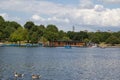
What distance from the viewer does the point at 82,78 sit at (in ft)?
205

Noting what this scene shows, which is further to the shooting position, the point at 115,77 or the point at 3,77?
the point at 115,77

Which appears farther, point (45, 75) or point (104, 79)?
point (45, 75)

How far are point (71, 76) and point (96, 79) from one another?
5.52 m

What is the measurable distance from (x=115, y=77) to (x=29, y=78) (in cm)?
1626

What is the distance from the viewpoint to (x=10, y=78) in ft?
198

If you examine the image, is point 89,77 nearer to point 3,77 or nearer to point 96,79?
point 96,79

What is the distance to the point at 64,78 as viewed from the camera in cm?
6206

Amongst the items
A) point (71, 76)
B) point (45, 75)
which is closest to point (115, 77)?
point (71, 76)

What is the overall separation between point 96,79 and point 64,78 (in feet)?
18.5

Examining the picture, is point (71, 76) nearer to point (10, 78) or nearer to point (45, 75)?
point (45, 75)

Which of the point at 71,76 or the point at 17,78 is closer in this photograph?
the point at 17,78

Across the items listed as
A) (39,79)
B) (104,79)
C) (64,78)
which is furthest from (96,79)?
(39,79)

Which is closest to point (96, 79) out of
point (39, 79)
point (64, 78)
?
point (64, 78)

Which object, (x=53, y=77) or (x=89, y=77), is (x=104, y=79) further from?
(x=53, y=77)
